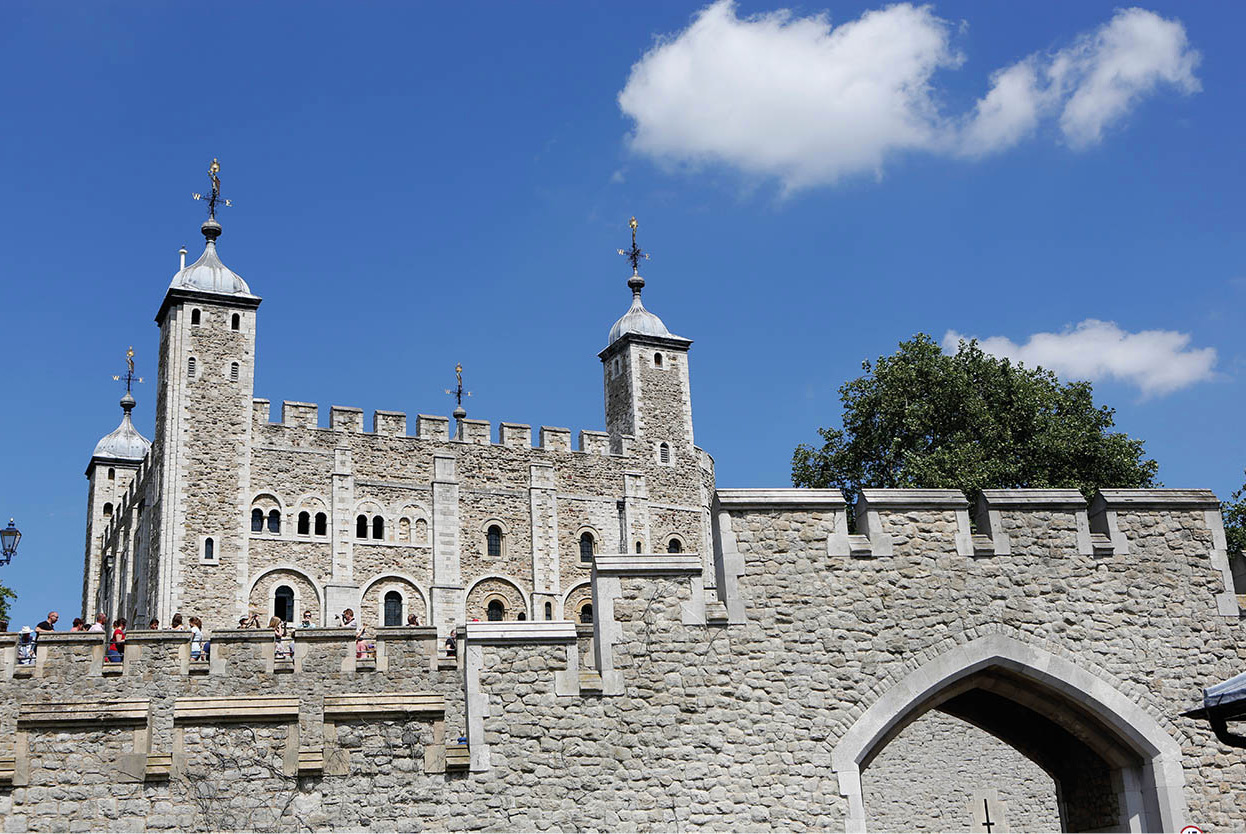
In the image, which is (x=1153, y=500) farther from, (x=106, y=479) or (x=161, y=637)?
(x=106, y=479)

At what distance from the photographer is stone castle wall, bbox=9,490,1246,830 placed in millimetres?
10719

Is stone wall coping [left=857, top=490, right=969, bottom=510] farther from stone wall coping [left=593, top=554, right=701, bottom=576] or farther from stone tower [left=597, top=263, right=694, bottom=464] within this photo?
stone tower [left=597, top=263, right=694, bottom=464]

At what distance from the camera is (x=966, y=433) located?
34562mm

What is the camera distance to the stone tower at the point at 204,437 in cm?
3847

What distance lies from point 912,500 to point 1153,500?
7.49ft

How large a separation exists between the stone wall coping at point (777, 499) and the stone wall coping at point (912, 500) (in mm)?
380

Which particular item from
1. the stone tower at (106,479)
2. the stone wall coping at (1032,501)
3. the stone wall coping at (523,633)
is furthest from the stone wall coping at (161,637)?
the stone tower at (106,479)

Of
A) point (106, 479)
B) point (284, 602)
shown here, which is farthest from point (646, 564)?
point (106, 479)

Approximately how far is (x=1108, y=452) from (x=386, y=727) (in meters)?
26.6

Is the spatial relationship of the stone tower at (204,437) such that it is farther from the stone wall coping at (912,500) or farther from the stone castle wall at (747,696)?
the stone wall coping at (912,500)

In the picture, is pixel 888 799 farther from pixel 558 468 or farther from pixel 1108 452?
pixel 558 468

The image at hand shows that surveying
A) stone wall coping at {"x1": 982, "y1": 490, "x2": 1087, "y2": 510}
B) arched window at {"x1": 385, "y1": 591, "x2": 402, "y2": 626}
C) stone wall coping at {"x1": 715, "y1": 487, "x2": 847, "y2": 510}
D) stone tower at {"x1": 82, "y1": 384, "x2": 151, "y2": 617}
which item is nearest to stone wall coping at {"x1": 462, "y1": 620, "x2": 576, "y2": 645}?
stone wall coping at {"x1": 715, "y1": 487, "x2": 847, "y2": 510}

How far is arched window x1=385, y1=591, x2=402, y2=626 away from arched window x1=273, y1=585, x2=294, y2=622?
287 centimetres

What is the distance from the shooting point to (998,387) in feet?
117
